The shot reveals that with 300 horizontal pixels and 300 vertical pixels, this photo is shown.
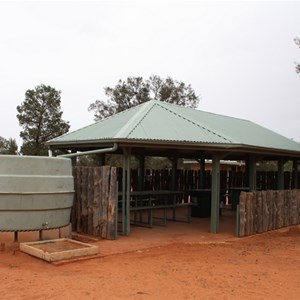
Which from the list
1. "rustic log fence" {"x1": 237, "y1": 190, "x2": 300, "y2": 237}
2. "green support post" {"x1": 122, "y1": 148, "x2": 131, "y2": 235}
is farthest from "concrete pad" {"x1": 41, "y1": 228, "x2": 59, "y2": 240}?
"rustic log fence" {"x1": 237, "y1": 190, "x2": 300, "y2": 237}

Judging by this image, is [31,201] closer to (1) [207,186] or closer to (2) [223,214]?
(2) [223,214]

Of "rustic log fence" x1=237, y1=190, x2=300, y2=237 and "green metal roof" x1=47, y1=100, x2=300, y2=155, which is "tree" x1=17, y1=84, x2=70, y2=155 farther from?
"rustic log fence" x1=237, y1=190, x2=300, y2=237

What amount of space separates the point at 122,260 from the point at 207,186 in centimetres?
1182

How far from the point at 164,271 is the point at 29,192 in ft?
11.0

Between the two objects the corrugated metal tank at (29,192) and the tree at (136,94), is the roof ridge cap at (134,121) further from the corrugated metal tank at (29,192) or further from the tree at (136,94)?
the tree at (136,94)

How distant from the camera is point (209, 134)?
38.7ft

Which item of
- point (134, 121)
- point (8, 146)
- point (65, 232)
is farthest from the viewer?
point (8, 146)

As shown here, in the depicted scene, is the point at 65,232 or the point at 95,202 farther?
the point at 95,202

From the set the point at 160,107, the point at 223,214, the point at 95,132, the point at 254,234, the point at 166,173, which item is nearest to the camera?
the point at 254,234

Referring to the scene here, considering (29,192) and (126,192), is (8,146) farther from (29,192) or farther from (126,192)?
(29,192)

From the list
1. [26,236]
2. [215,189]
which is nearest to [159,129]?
[215,189]

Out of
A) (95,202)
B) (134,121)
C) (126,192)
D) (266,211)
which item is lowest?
(266,211)

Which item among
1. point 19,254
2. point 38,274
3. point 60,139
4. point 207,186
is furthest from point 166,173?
point 38,274

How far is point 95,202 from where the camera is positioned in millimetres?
10148
